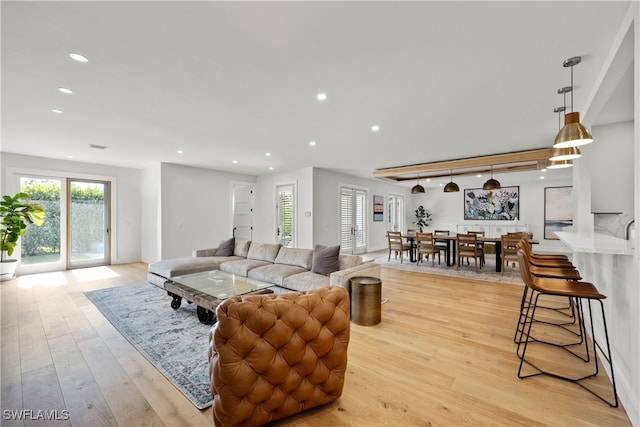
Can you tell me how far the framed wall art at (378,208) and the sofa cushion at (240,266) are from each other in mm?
5590

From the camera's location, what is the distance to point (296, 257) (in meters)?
4.47

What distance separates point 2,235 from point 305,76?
6.66 m

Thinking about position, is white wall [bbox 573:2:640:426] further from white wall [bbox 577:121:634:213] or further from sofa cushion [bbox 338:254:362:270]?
A: sofa cushion [bbox 338:254:362:270]

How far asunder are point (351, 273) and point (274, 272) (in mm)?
1268

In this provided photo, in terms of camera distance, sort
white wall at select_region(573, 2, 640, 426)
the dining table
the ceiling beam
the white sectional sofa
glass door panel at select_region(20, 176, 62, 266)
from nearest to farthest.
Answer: white wall at select_region(573, 2, 640, 426) → the white sectional sofa → the ceiling beam → glass door panel at select_region(20, 176, 62, 266) → the dining table

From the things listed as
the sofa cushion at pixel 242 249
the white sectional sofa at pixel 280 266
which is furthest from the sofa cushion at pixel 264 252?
the sofa cushion at pixel 242 249

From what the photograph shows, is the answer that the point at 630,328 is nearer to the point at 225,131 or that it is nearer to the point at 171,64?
the point at 171,64

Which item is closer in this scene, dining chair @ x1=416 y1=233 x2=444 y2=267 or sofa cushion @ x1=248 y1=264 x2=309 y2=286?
sofa cushion @ x1=248 y1=264 x2=309 y2=286

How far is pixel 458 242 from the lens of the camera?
20.6 feet

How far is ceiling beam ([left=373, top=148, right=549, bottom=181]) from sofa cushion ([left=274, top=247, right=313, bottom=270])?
3.93 m

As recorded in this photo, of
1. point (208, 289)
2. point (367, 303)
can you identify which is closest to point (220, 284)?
point (208, 289)

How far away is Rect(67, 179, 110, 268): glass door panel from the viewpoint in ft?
20.6

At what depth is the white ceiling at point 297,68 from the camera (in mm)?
1733

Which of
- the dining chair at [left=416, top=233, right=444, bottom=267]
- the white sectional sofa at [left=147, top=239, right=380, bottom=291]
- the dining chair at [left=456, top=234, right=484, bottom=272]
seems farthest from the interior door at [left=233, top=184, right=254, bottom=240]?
the dining chair at [left=456, top=234, right=484, bottom=272]
